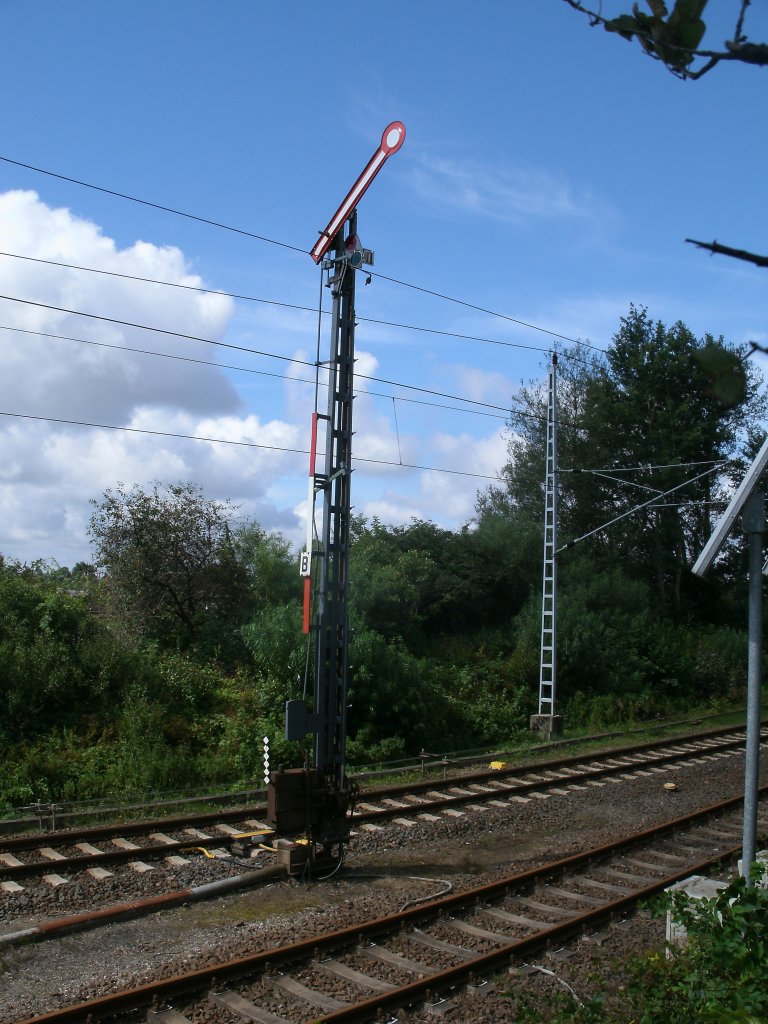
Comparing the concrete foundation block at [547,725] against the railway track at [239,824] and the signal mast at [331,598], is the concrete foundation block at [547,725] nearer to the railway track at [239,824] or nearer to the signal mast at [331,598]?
the railway track at [239,824]

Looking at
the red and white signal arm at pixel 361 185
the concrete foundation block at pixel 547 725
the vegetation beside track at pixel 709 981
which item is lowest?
the concrete foundation block at pixel 547 725

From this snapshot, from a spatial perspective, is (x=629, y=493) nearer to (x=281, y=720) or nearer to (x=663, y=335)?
(x=663, y=335)

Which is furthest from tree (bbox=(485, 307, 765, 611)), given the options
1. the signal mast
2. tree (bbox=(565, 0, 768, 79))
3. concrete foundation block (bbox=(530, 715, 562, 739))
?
tree (bbox=(565, 0, 768, 79))

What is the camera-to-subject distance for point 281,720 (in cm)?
1759

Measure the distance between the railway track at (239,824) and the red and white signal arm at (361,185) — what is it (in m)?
7.32

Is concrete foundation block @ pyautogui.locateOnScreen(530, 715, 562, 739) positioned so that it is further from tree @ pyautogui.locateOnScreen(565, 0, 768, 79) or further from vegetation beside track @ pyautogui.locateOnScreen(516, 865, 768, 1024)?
tree @ pyautogui.locateOnScreen(565, 0, 768, 79)

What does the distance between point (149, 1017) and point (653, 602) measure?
3184 centimetres

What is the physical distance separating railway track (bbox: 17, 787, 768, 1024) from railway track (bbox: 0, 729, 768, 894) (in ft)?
8.62

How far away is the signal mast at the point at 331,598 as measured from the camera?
9.84 meters

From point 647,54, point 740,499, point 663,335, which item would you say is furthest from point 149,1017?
point 663,335

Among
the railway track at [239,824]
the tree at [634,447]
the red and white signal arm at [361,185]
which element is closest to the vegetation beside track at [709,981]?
the railway track at [239,824]

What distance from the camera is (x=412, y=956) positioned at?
736cm

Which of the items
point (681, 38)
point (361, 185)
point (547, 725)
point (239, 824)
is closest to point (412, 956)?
point (239, 824)

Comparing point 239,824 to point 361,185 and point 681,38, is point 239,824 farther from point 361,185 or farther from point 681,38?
point 681,38
